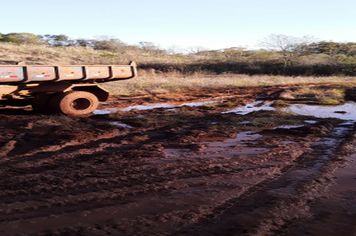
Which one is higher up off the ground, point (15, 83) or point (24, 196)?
point (15, 83)

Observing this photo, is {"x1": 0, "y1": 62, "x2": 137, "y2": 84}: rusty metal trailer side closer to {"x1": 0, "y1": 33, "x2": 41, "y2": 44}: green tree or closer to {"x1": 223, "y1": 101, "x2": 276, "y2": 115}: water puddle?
{"x1": 223, "y1": 101, "x2": 276, "y2": 115}: water puddle

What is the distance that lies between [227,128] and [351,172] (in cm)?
323

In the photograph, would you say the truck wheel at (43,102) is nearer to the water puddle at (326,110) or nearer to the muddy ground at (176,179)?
the muddy ground at (176,179)

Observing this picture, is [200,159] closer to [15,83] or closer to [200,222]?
[200,222]

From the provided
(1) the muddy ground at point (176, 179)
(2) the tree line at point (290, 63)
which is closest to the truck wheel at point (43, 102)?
(1) the muddy ground at point (176, 179)

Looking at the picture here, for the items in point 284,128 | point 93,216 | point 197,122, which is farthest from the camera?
point 197,122

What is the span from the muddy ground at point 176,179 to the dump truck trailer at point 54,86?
1436mm

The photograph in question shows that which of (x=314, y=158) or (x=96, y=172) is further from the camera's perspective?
(x=314, y=158)

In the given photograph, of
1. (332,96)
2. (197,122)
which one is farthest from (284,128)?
(332,96)

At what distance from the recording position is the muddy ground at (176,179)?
3037 millimetres

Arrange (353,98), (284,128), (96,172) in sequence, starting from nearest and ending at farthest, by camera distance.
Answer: (96,172)
(284,128)
(353,98)

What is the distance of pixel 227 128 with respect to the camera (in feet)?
24.7

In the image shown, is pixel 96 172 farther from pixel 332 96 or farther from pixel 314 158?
pixel 332 96

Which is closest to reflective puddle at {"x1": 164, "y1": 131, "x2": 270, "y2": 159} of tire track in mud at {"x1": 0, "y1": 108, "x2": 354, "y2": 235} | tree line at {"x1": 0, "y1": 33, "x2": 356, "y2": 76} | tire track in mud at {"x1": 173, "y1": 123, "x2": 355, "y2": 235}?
tire track in mud at {"x1": 0, "y1": 108, "x2": 354, "y2": 235}
